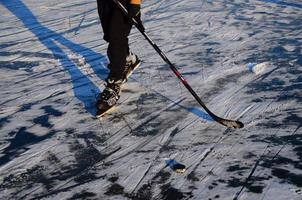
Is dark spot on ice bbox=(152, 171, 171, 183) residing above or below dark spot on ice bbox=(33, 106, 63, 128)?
below

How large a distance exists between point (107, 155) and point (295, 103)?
2124 mm

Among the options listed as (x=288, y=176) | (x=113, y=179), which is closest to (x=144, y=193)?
(x=113, y=179)

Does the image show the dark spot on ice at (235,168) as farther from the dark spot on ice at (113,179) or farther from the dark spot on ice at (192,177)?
the dark spot on ice at (113,179)

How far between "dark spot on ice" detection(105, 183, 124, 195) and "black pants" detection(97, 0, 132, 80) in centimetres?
176

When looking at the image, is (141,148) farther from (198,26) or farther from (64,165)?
(198,26)

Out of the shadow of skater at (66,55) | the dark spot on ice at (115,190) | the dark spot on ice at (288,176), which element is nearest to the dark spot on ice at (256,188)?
the dark spot on ice at (288,176)

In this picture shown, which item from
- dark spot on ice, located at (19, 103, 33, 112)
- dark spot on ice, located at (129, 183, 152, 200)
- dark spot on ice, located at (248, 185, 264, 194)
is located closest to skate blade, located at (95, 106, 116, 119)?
dark spot on ice, located at (19, 103, 33, 112)

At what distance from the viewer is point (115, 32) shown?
455 cm

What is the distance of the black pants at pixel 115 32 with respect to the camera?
4522 millimetres

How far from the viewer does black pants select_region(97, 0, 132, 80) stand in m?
4.52

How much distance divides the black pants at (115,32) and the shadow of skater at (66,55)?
1.69 feet

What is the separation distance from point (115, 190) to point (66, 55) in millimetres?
3872

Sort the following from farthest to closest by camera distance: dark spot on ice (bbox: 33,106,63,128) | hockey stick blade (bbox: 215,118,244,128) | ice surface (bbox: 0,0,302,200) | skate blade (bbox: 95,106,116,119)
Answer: skate blade (bbox: 95,106,116,119), dark spot on ice (bbox: 33,106,63,128), hockey stick blade (bbox: 215,118,244,128), ice surface (bbox: 0,0,302,200)

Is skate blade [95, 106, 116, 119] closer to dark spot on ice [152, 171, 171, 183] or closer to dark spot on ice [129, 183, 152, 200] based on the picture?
dark spot on ice [152, 171, 171, 183]
